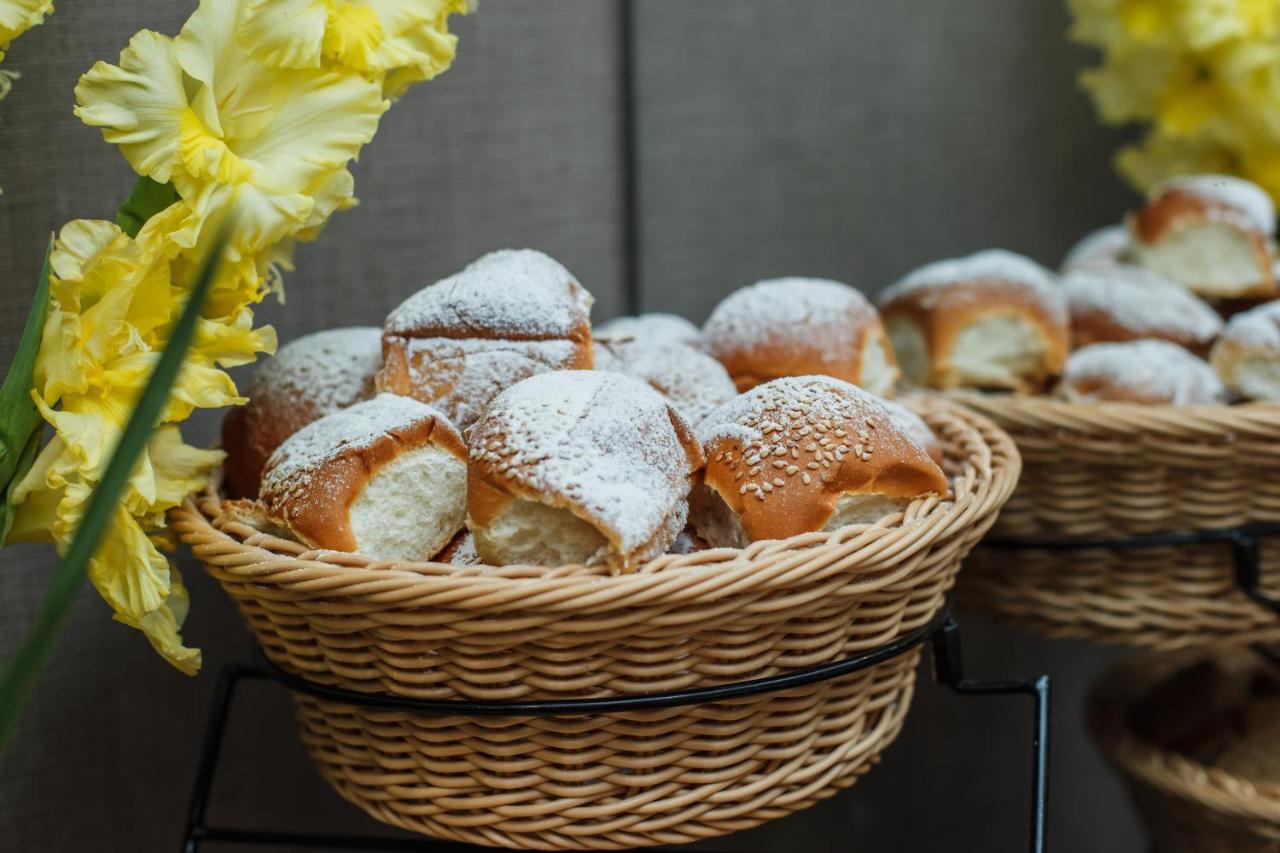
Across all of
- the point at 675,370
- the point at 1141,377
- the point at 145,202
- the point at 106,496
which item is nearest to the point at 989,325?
the point at 1141,377

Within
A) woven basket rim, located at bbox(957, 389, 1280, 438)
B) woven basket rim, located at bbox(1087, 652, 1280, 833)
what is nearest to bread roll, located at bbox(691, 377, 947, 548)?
woven basket rim, located at bbox(957, 389, 1280, 438)

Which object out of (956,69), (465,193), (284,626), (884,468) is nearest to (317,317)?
(465,193)

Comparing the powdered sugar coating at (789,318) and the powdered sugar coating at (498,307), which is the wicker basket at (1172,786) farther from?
the powdered sugar coating at (498,307)

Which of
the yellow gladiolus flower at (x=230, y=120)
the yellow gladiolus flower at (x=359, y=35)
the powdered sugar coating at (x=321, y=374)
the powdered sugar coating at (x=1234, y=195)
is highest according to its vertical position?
the yellow gladiolus flower at (x=359, y=35)

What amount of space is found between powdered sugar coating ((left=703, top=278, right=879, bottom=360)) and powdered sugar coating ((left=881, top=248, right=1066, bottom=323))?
0.58 feet

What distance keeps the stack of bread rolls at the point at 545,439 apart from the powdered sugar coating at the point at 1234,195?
1.90ft

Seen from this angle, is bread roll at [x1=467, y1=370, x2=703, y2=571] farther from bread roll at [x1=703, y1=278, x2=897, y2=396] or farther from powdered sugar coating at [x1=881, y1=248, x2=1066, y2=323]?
powdered sugar coating at [x1=881, y1=248, x2=1066, y2=323]

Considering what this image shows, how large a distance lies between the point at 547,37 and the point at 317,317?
15.0 inches

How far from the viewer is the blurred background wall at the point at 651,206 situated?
1.04 meters

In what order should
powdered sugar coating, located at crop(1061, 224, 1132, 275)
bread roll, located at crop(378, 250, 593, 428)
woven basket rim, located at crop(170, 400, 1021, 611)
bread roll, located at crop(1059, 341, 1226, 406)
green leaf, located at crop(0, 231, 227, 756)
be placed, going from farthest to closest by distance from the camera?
powdered sugar coating, located at crop(1061, 224, 1132, 275) < bread roll, located at crop(1059, 341, 1226, 406) < bread roll, located at crop(378, 250, 593, 428) < woven basket rim, located at crop(170, 400, 1021, 611) < green leaf, located at crop(0, 231, 227, 756)

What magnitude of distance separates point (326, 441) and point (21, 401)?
188 millimetres

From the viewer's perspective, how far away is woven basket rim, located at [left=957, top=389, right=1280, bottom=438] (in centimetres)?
101

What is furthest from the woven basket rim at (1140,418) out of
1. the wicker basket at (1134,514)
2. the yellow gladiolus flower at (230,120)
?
the yellow gladiolus flower at (230,120)

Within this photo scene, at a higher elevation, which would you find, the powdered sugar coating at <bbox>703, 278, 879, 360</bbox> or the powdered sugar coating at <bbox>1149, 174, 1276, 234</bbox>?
the powdered sugar coating at <bbox>1149, 174, 1276, 234</bbox>
